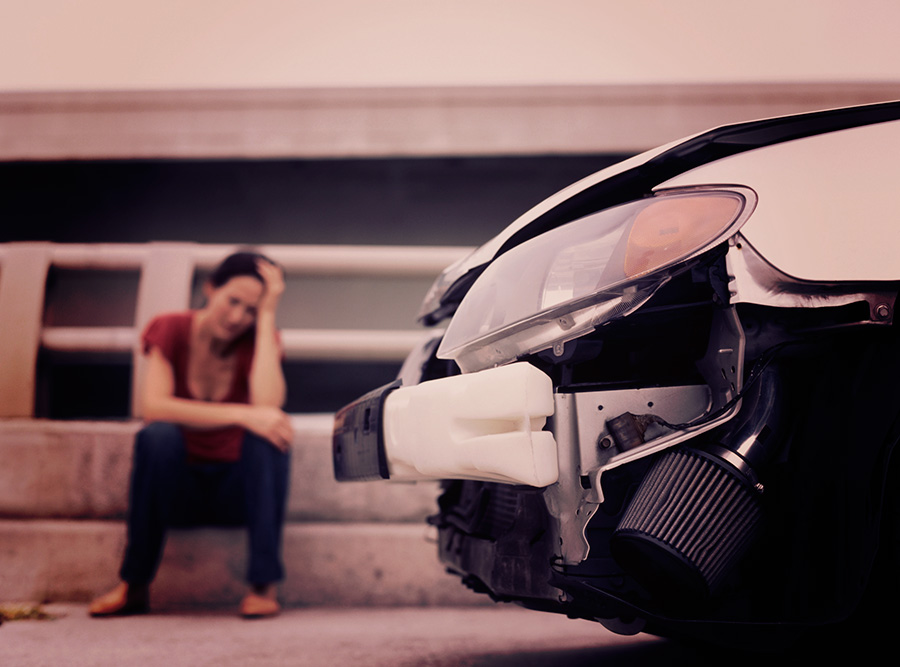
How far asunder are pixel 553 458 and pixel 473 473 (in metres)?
0.17

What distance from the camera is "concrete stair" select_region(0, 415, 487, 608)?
2.64 meters

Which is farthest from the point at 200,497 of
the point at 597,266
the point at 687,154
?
the point at 687,154

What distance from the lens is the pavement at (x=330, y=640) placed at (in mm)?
1777

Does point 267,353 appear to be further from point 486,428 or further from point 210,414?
point 486,428

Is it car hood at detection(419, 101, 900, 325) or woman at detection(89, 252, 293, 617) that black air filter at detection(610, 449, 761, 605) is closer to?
car hood at detection(419, 101, 900, 325)

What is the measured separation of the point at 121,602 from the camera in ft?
8.00

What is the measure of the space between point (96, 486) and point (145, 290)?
0.97 metres

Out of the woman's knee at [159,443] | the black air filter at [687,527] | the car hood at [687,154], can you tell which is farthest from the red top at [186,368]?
the black air filter at [687,527]

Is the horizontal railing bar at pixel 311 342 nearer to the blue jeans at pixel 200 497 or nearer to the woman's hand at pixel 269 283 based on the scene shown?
the woman's hand at pixel 269 283

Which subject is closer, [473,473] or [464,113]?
[473,473]

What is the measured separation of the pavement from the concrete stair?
93mm

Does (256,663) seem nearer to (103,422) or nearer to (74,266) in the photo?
(103,422)

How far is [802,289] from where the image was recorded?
1.12 meters

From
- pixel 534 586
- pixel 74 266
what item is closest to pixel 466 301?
pixel 534 586
